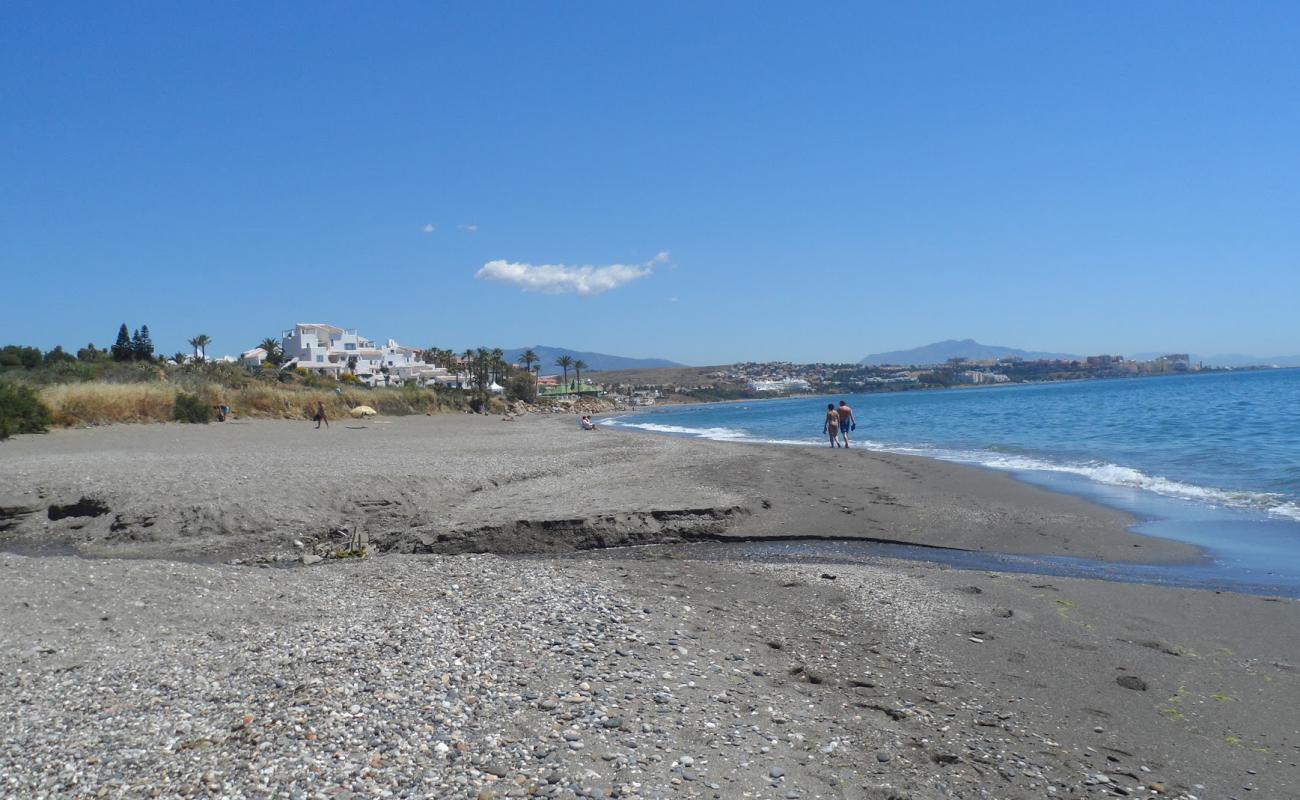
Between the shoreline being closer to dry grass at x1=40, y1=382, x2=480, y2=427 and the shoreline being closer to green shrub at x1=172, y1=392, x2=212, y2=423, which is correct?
dry grass at x1=40, y1=382, x2=480, y2=427

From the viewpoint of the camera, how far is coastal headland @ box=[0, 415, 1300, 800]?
14.6 ft

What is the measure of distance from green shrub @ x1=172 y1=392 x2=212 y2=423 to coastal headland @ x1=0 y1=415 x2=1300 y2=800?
78.5 feet

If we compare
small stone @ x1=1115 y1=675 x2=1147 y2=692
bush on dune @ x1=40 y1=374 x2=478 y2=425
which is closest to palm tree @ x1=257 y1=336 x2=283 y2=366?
bush on dune @ x1=40 y1=374 x2=478 y2=425

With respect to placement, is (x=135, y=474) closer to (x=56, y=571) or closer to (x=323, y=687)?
(x=56, y=571)

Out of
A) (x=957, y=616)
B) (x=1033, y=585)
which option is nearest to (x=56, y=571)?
(x=957, y=616)

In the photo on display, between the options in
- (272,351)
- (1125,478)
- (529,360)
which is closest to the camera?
(1125,478)

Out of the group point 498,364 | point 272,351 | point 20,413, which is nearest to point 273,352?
point 272,351

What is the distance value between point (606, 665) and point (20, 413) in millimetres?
27545

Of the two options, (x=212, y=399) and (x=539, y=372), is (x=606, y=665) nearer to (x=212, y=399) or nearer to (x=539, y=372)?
(x=212, y=399)

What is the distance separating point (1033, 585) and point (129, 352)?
6901 cm

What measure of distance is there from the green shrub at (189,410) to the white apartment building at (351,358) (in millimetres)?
47249

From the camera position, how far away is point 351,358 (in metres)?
96.1

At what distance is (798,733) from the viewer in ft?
16.3

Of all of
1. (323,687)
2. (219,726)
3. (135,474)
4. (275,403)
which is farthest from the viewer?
(275,403)
